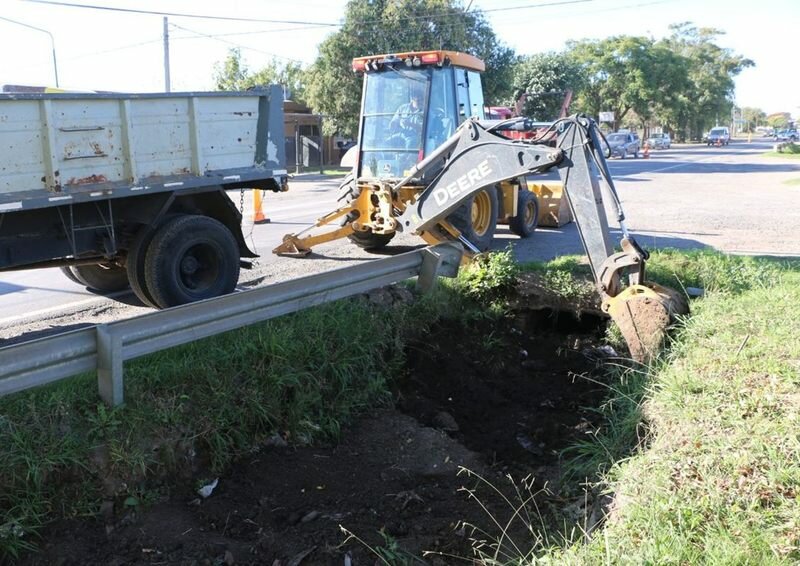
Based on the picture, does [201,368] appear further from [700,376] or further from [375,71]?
[375,71]

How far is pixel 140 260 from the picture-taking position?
272 inches

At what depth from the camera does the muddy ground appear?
148 inches

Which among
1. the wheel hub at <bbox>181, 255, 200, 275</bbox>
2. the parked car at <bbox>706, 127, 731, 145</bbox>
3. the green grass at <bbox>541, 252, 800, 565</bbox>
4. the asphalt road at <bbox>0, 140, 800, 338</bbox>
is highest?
the parked car at <bbox>706, 127, 731, 145</bbox>

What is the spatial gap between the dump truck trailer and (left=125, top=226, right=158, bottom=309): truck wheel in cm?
1

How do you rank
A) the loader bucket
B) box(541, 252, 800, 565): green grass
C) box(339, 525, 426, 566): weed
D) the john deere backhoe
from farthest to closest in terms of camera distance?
1. the john deere backhoe
2. the loader bucket
3. box(339, 525, 426, 566): weed
4. box(541, 252, 800, 565): green grass

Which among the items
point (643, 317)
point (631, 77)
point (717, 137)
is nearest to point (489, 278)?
point (643, 317)

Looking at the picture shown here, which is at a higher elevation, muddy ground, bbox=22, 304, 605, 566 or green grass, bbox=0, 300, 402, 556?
green grass, bbox=0, 300, 402, 556

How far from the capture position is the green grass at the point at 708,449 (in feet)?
10.2

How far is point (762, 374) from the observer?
14.6 ft

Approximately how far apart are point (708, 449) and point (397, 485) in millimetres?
1839

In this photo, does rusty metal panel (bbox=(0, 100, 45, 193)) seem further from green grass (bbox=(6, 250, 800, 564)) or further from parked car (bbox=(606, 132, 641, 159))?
parked car (bbox=(606, 132, 641, 159))

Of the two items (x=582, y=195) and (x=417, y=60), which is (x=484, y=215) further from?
(x=582, y=195)

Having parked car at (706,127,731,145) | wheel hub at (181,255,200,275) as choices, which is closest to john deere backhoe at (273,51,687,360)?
wheel hub at (181,255,200,275)

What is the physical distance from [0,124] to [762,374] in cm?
577
